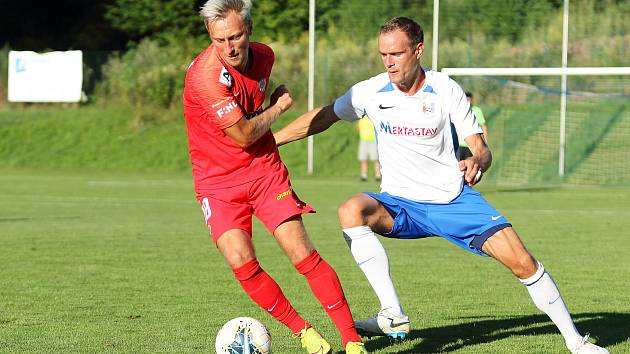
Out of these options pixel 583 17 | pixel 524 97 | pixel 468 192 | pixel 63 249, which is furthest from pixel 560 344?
pixel 583 17

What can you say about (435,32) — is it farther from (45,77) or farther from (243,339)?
(243,339)

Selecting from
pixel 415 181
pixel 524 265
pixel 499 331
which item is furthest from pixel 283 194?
pixel 499 331

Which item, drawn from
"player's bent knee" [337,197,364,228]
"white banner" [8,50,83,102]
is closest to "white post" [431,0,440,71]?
"white banner" [8,50,83,102]

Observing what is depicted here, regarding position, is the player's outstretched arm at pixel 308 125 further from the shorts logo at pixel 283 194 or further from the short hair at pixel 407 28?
the short hair at pixel 407 28

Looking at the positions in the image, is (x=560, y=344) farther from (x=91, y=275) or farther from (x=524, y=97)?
(x=524, y=97)

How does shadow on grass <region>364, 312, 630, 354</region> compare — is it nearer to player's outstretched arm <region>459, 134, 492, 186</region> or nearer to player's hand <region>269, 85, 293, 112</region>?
player's outstretched arm <region>459, 134, 492, 186</region>

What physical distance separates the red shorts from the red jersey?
1.9 inches

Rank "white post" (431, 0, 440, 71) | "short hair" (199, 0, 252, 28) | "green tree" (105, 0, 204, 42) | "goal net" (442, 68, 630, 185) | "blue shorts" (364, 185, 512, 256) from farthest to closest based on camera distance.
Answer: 1. "green tree" (105, 0, 204, 42)
2. "white post" (431, 0, 440, 71)
3. "goal net" (442, 68, 630, 185)
4. "blue shorts" (364, 185, 512, 256)
5. "short hair" (199, 0, 252, 28)

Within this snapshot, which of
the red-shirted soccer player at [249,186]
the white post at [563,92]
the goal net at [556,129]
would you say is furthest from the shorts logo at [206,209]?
the goal net at [556,129]

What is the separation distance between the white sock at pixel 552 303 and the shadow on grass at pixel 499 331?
1.98 ft

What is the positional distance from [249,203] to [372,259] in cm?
93

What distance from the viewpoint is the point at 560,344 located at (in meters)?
7.08

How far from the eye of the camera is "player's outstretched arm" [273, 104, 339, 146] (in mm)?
7133

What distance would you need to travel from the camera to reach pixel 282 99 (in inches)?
255
